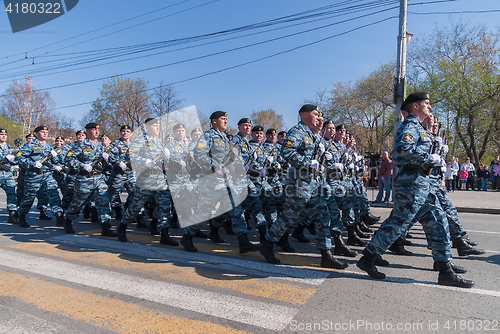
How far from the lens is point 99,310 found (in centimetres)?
309

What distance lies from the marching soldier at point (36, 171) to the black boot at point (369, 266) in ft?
21.2

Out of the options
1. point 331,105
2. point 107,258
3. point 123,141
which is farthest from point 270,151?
point 331,105

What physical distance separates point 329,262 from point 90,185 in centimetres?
461

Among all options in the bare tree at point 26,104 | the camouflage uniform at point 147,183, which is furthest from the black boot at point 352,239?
the bare tree at point 26,104

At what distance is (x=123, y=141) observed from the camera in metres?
7.18

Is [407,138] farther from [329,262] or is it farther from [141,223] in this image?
[141,223]

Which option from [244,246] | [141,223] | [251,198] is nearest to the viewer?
[244,246]

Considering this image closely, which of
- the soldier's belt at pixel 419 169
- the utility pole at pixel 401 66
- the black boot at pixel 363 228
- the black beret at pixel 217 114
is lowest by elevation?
the black boot at pixel 363 228

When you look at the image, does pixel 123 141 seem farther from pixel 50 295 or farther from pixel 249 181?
pixel 50 295

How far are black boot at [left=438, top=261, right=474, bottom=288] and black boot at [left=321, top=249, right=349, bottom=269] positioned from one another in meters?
1.06

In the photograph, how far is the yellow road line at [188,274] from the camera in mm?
3463

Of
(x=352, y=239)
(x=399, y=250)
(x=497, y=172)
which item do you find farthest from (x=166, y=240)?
(x=497, y=172)

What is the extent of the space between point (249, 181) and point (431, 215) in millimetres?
2800

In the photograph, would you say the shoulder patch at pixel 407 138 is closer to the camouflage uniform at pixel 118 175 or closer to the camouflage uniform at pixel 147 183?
the camouflage uniform at pixel 147 183
